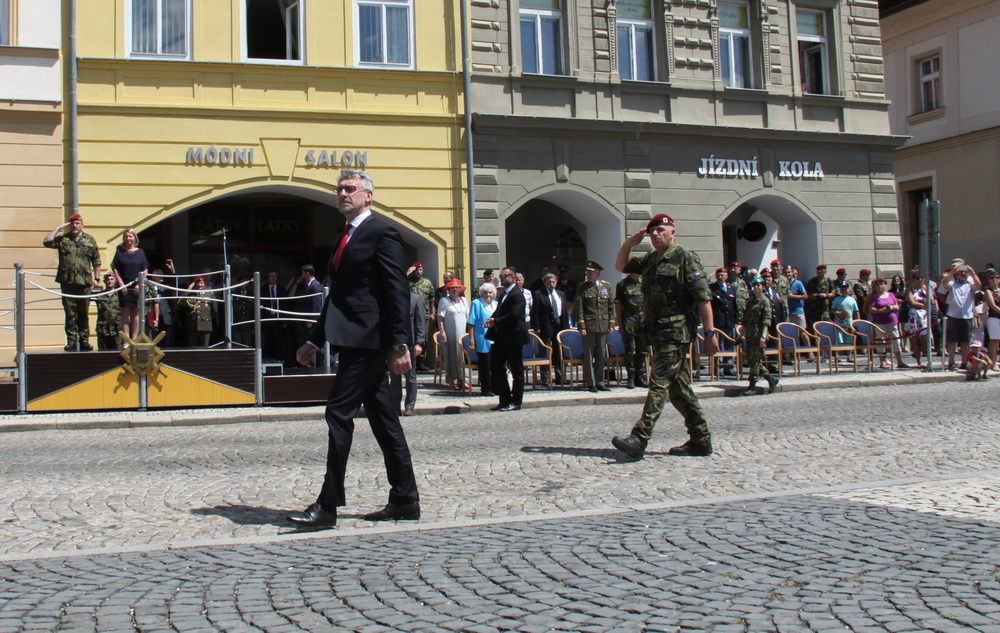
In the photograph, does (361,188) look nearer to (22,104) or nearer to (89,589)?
(89,589)

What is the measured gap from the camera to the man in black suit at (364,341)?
19.0 feet

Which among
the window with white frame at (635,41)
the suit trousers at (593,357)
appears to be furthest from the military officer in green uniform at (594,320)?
the window with white frame at (635,41)

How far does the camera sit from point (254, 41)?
19.1 meters

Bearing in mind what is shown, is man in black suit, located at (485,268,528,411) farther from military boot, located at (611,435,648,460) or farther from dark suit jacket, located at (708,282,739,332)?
dark suit jacket, located at (708,282,739,332)

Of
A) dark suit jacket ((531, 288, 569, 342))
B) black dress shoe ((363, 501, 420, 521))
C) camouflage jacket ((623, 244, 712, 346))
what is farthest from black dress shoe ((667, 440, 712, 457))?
dark suit jacket ((531, 288, 569, 342))

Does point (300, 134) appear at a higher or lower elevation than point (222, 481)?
higher

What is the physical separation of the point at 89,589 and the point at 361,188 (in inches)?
104

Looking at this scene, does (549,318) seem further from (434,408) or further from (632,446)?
(632,446)

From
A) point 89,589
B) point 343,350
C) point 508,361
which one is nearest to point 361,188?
point 343,350

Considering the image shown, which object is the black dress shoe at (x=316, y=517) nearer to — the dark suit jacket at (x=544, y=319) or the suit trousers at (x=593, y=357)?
the suit trousers at (x=593, y=357)

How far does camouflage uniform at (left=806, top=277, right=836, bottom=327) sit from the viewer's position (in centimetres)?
2148

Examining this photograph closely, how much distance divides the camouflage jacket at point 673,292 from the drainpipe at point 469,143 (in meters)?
11.7

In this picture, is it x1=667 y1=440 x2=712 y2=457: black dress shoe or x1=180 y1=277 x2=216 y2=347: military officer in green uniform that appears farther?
x1=180 y1=277 x2=216 y2=347: military officer in green uniform

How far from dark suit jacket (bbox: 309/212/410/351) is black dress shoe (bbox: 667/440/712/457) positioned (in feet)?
11.2
